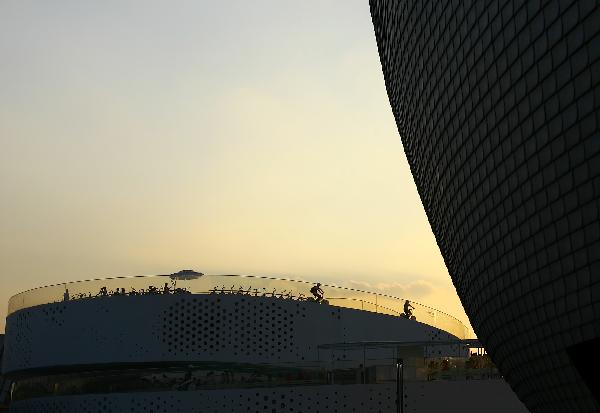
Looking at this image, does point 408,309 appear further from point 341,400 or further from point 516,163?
point 516,163

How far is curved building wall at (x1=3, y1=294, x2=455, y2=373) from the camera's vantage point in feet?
191

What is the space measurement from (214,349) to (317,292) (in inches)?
296

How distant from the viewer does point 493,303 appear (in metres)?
39.0

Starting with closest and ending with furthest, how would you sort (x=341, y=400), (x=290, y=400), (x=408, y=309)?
(x=341, y=400), (x=290, y=400), (x=408, y=309)

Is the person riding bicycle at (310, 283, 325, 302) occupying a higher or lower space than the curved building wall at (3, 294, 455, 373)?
higher

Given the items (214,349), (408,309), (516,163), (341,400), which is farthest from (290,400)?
(516,163)

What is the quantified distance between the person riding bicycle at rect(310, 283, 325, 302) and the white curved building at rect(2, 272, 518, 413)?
638 millimetres

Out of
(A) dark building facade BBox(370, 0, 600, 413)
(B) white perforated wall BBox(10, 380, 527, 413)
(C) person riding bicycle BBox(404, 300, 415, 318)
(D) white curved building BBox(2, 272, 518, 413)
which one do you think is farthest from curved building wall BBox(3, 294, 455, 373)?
(A) dark building facade BBox(370, 0, 600, 413)

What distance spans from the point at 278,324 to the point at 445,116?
2420cm

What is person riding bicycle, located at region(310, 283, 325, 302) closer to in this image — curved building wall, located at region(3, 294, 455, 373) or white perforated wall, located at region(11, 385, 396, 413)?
curved building wall, located at region(3, 294, 455, 373)

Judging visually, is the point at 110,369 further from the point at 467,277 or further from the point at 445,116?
the point at 445,116

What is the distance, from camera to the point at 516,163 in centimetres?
3216

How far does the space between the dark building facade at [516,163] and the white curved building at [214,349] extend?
11111 millimetres

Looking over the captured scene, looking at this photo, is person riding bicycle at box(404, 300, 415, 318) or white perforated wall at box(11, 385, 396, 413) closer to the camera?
white perforated wall at box(11, 385, 396, 413)
